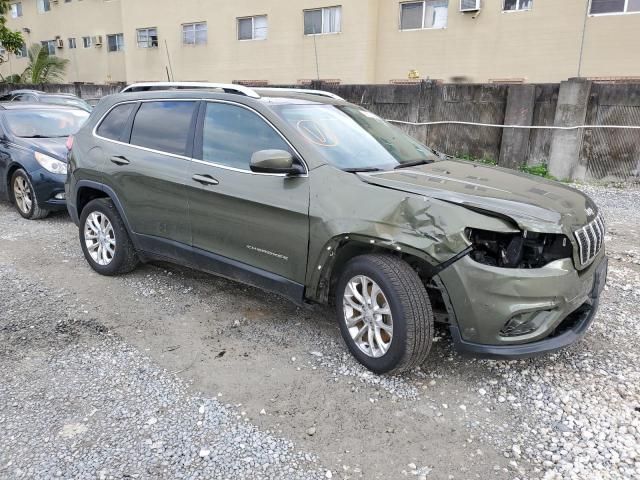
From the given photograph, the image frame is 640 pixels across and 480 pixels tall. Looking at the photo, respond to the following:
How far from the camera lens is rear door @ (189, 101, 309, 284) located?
3471mm

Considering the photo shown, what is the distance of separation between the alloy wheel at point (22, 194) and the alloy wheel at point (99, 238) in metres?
2.63

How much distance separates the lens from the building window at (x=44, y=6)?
96.7 feet

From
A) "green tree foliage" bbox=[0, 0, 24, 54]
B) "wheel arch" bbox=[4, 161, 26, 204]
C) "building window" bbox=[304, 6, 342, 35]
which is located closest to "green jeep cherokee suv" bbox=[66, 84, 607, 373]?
"wheel arch" bbox=[4, 161, 26, 204]

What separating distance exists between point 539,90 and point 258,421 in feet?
28.9

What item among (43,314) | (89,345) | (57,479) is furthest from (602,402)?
(43,314)

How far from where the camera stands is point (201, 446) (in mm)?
2666

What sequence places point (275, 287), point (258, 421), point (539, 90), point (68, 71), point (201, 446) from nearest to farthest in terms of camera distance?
point (201, 446), point (258, 421), point (275, 287), point (539, 90), point (68, 71)

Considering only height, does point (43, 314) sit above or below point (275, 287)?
below

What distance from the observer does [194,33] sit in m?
22.0

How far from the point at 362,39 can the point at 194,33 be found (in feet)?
27.8

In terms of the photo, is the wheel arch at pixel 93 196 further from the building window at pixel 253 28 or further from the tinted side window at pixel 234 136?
the building window at pixel 253 28

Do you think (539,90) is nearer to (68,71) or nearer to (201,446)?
(201,446)

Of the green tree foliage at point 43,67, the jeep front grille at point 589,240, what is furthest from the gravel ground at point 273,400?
the green tree foliage at point 43,67

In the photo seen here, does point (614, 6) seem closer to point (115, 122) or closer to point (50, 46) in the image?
point (115, 122)
